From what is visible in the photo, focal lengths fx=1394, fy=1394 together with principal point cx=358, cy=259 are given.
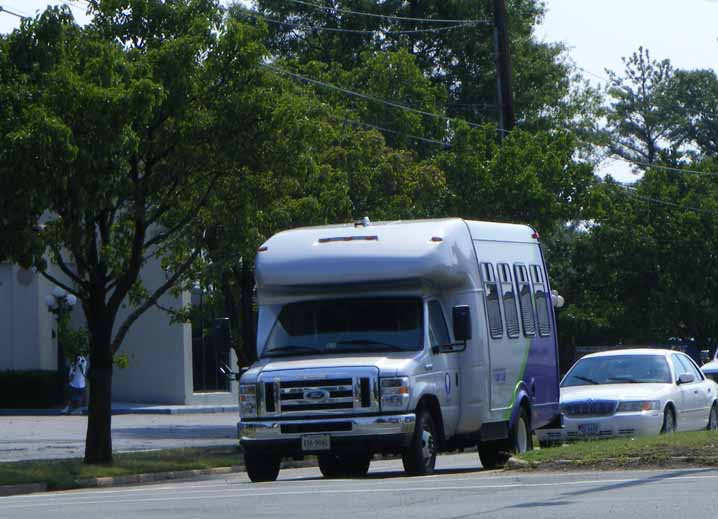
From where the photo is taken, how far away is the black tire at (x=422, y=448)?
16.0 m

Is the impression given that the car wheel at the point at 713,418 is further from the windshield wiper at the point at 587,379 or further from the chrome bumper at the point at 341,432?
the chrome bumper at the point at 341,432

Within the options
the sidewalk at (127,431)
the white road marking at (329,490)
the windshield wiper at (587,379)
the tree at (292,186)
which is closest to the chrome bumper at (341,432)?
the white road marking at (329,490)

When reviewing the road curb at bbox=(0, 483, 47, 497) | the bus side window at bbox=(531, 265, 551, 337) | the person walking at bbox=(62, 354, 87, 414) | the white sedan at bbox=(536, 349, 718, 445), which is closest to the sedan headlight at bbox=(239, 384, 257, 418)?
the road curb at bbox=(0, 483, 47, 497)

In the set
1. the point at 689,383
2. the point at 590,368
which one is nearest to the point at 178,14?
the point at 590,368

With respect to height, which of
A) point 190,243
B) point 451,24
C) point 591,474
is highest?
point 451,24

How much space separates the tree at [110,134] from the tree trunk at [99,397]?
0.02 meters

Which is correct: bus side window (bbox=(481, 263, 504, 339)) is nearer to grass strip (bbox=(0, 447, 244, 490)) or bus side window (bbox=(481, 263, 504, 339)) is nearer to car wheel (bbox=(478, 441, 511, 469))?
car wheel (bbox=(478, 441, 511, 469))

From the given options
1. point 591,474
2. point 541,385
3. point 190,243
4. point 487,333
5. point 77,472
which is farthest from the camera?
point 190,243

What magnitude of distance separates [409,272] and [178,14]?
24.9 ft

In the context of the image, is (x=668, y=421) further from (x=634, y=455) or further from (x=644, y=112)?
(x=644, y=112)

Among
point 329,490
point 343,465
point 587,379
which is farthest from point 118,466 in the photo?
point 329,490

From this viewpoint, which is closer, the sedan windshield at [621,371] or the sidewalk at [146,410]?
the sedan windshield at [621,371]

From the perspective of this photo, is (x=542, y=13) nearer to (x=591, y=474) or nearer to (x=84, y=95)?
(x=84, y=95)

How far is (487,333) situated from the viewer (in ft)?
57.7
